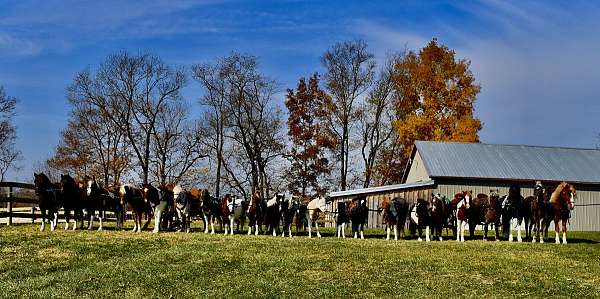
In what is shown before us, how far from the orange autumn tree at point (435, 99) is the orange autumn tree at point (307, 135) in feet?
19.4

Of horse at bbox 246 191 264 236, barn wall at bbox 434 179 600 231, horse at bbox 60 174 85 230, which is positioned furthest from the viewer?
barn wall at bbox 434 179 600 231

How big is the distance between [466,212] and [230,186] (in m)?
32.1

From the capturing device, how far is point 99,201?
2827 cm

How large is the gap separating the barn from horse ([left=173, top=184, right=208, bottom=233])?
15729 millimetres

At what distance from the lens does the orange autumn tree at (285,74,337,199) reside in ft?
183

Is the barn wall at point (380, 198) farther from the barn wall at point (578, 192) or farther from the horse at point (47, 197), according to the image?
the horse at point (47, 197)

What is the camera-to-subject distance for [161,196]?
28344 mm

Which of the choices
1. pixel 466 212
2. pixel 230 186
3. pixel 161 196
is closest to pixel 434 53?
pixel 230 186

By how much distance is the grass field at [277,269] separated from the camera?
15148mm

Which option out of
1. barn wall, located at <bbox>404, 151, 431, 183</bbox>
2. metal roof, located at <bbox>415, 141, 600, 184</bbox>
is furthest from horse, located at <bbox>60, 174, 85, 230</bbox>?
barn wall, located at <bbox>404, 151, 431, 183</bbox>

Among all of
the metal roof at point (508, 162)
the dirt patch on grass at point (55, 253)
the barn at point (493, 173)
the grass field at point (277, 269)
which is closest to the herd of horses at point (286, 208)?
the grass field at point (277, 269)

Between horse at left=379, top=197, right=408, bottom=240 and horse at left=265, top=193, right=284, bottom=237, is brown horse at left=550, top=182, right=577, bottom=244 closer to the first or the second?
horse at left=379, top=197, right=408, bottom=240

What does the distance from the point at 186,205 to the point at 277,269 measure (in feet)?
38.5

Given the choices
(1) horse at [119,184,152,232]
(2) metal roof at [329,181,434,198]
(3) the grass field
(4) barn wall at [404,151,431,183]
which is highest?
(4) barn wall at [404,151,431,183]
